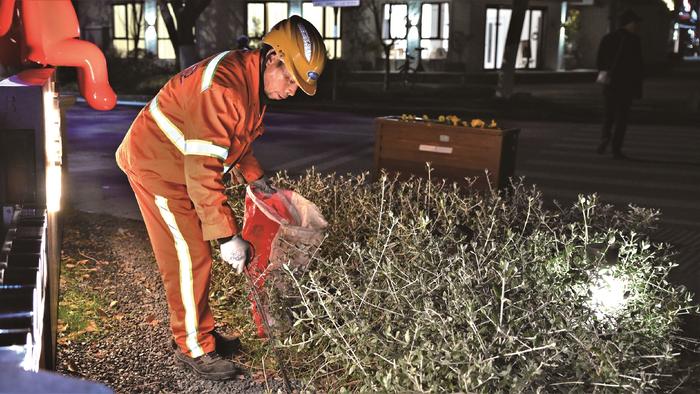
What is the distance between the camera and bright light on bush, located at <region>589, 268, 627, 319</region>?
386cm

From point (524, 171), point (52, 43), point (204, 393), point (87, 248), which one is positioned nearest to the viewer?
point (52, 43)

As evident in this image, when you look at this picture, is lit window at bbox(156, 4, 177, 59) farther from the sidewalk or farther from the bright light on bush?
the bright light on bush

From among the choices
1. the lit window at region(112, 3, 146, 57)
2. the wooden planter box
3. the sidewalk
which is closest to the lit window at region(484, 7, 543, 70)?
the sidewalk

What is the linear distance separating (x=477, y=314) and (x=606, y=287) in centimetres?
91

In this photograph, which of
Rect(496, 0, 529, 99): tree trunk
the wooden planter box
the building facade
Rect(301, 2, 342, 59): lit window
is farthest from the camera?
Rect(301, 2, 342, 59): lit window

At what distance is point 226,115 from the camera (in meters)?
3.62

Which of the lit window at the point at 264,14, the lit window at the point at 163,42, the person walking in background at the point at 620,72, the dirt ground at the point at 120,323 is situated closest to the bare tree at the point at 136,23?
the lit window at the point at 163,42

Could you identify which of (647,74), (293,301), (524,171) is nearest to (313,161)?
(524,171)

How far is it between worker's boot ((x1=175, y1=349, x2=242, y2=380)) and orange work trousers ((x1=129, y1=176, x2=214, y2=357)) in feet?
0.10

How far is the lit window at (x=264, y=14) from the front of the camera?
3341 centimetres

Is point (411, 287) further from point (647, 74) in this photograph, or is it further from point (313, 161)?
point (647, 74)

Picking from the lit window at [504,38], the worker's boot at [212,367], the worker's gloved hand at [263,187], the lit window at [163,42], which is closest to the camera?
the worker's boot at [212,367]

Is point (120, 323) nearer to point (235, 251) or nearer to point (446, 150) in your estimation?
point (235, 251)

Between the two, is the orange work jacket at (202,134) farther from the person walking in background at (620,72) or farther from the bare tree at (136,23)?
the bare tree at (136,23)
